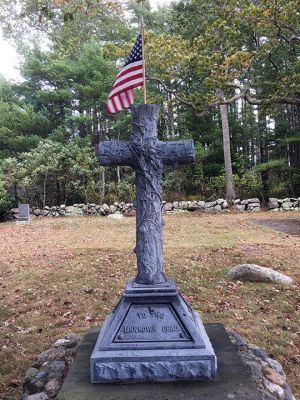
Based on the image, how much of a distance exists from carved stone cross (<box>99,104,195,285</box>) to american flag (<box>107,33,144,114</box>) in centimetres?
40

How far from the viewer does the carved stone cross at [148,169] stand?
3012mm

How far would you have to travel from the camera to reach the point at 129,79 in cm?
328

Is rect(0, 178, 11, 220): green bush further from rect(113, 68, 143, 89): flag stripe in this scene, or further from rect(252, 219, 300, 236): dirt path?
rect(113, 68, 143, 89): flag stripe

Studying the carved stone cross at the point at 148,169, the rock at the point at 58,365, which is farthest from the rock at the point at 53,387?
the carved stone cross at the point at 148,169

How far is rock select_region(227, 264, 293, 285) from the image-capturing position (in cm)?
619

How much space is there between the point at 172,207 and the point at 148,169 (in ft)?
50.7

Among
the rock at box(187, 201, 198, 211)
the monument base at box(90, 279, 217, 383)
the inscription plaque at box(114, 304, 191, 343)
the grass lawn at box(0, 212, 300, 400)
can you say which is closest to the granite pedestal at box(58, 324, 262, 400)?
the monument base at box(90, 279, 217, 383)

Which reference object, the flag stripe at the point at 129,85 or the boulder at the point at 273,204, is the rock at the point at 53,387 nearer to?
the flag stripe at the point at 129,85

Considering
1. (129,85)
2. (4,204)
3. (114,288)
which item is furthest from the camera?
(4,204)

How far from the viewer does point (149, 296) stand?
115 inches

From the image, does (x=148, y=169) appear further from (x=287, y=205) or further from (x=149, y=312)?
(x=287, y=205)

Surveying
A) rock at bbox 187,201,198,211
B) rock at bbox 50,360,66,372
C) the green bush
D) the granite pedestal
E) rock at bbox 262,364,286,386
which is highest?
the green bush

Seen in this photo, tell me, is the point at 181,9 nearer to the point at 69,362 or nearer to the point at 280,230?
the point at 280,230

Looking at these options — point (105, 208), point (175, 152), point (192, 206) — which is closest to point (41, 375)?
point (175, 152)
